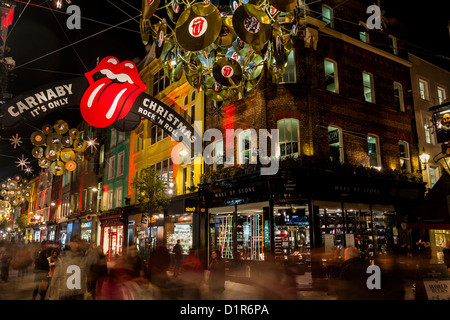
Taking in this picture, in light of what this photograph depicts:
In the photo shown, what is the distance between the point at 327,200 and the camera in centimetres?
1598

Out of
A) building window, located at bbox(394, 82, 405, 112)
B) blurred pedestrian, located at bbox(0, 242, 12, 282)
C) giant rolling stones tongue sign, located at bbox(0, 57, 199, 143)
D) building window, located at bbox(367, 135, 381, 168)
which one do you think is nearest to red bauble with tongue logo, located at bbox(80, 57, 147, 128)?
giant rolling stones tongue sign, located at bbox(0, 57, 199, 143)

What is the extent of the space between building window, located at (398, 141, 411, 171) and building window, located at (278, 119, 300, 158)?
7531 mm

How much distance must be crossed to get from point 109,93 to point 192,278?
4698mm

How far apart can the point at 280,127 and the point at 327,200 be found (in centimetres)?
416

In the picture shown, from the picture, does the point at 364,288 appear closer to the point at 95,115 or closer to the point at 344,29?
the point at 95,115

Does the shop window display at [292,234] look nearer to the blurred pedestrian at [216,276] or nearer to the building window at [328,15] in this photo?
the blurred pedestrian at [216,276]

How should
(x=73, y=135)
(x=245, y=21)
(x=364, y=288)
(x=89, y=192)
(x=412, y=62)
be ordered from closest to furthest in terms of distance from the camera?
1. (x=245, y=21)
2. (x=364, y=288)
3. (x=73, y=135)
4. (x=412, y=62)
5. (x=89, y=192)

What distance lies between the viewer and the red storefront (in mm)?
28734

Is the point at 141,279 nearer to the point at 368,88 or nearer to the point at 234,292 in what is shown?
the point at 234,292

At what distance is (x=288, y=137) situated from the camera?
16500 mm

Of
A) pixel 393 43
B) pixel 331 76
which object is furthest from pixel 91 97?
pixel 393 43

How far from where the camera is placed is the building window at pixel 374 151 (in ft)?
60.6

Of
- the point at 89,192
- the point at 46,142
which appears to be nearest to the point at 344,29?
the point at 46,142

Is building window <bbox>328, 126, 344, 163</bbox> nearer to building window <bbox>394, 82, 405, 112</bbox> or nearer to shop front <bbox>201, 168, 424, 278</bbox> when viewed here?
shop front <bbox>201, 168, 424, 278</bbox>
